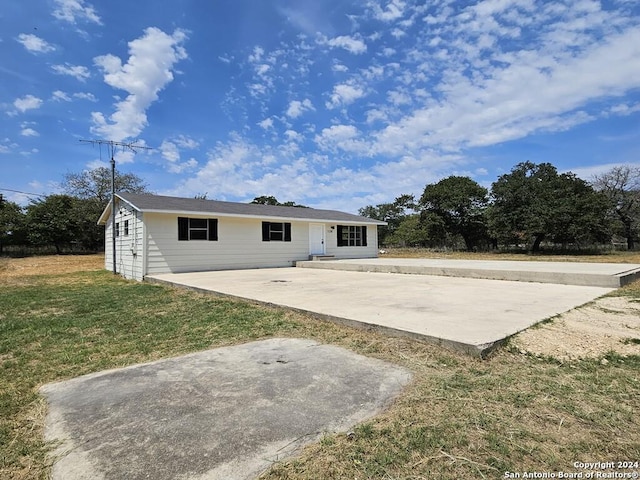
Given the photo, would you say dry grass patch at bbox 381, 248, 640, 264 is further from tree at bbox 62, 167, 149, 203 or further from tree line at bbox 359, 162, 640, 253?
tree at bbox 62, 167, 149, 203

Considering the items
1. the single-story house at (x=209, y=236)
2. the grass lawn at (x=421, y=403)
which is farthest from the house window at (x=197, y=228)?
the grass lawn at (x=421, y=403)

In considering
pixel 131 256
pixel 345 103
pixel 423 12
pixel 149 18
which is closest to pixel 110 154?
pixel 131 256

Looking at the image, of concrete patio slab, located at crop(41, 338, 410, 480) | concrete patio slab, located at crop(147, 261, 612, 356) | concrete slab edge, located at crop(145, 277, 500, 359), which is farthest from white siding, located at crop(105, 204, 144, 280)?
concrete patio slab, located at crop(41, 338, 410, 480)

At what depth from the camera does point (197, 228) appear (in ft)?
40.7

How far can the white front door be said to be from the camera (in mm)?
15797

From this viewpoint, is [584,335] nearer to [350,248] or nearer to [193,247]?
[193,247]

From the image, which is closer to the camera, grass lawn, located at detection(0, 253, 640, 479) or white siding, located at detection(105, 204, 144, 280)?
grass lawn, located at detection(0, 253, 640, 479)

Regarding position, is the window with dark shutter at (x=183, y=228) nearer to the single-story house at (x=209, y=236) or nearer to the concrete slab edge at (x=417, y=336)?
the single-story house at (x=209, y=236)

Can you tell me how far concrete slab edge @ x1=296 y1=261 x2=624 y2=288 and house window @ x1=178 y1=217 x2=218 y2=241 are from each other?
553cm

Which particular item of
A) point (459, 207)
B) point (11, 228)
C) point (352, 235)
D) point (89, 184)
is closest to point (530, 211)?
point (459, 207)

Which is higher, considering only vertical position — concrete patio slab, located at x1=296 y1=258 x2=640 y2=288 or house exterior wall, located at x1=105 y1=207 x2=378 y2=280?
house exterior wall, located at x1=105 y1=207 x2=378 y2=280

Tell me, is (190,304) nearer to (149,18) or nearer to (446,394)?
(446,394)

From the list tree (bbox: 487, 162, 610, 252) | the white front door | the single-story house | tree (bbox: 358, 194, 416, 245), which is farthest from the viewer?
tree (bbox: 358, 194, 416, 245)

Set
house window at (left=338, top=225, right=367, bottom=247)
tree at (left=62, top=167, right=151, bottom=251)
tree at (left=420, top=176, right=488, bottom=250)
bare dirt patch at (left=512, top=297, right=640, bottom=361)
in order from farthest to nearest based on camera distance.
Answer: tree at (left=420, top=176, right=488, bottom=250), tree at (left=62, top=167, right=151, bottom=251), house window at (left=338, top=225, right=367, bottom=247), bare dirt patch at (left=512, top=297, right=640, bottom=361)
